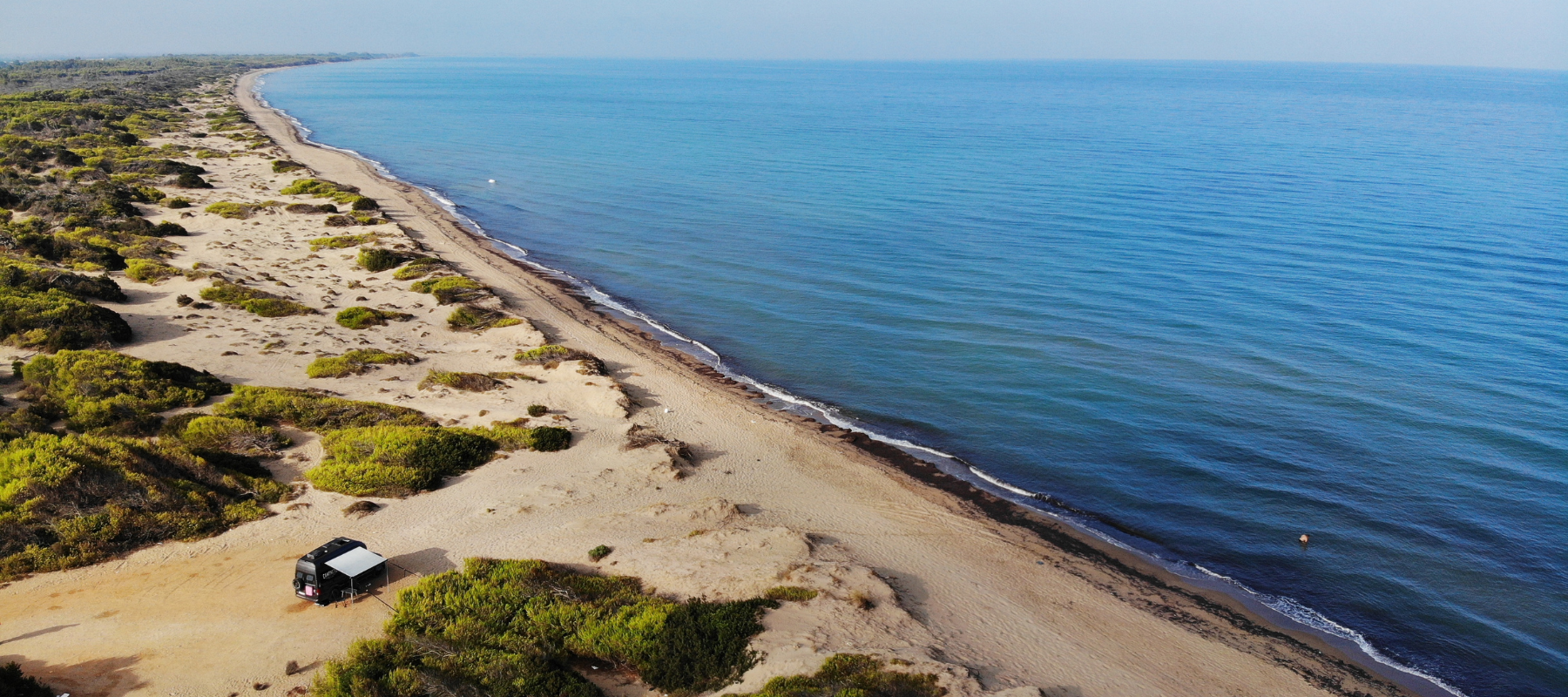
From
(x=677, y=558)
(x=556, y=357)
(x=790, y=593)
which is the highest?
(x=556, y=357)

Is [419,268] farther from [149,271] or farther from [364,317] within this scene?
[149,271]

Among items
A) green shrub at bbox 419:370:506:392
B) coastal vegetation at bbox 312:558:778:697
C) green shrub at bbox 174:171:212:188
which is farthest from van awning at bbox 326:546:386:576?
green shrub at bbox 174:171:212:188

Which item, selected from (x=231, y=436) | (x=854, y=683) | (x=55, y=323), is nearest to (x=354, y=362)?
(x=231, y=436)

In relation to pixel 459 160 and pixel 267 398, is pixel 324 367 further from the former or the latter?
pixel 459 160

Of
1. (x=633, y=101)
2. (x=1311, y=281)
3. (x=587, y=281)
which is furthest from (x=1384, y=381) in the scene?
(x=633, y=101)

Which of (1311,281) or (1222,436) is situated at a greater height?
(1311,281)

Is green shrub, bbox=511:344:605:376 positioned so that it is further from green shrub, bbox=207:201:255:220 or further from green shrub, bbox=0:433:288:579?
green shrub, bbox=207:201:255:220
